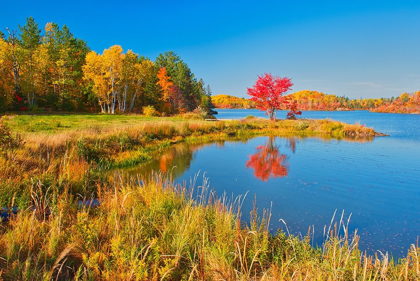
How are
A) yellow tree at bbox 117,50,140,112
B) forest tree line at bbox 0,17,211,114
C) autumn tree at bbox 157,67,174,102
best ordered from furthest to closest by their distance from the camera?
autumn tree at bbox 157,67,174,102
yellow tree at bbox 117,50,140,112
forest tree line at bbox 0,17,211,114

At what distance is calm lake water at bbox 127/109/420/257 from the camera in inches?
234

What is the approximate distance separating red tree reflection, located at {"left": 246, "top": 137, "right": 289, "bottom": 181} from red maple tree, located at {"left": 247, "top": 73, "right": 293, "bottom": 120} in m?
15.7

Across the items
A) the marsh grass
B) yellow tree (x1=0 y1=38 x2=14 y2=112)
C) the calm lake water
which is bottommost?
the calm lake water

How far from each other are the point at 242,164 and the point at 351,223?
665cm

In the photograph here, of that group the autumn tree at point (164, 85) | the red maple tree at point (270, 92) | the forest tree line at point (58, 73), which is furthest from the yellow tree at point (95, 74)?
the red maple tree at point (270, 92)

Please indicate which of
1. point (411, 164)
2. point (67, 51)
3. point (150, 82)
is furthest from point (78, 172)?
point (150, 82)

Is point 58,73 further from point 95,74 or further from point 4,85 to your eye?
point 4,85

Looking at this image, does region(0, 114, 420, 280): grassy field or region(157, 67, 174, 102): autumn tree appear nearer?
region(0, 114, 420, 280): grassy field

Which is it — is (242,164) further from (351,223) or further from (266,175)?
(351,223)

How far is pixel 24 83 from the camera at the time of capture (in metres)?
30.7

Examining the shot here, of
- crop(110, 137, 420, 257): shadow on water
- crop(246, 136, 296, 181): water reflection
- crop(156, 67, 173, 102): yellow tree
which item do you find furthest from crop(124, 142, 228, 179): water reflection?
crop(156, 67, 173, 102): yellow tree

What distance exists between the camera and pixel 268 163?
12.7 metres

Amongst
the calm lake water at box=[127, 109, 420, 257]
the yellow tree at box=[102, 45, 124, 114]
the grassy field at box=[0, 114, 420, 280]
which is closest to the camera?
the grassy field at box=[0, 114, 420, 280]

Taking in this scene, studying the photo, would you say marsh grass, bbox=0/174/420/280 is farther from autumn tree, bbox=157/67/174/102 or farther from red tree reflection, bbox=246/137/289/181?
autumn tree, bbox=157/67/174/102
